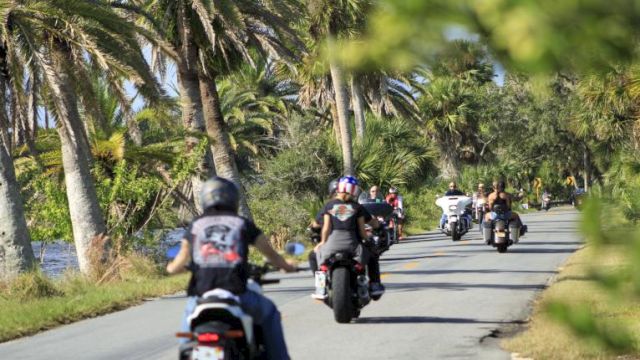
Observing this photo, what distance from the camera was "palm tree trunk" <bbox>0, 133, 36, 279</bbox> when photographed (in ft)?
58.9

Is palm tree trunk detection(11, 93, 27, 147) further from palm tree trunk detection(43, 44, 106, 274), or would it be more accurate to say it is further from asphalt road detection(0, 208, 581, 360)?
asphalt road detection(0, 208, 581, 360)

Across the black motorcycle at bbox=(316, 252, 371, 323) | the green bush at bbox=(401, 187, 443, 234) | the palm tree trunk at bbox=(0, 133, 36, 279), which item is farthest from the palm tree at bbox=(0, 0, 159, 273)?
the green bush at bbox=(401, 187, 443, 234)

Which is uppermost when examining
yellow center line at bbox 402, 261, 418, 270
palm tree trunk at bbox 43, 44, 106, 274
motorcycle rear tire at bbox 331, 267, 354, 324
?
palm tree trunk at bbox 43, 44, 106, 274

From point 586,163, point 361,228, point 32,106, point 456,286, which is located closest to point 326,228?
point 361,228

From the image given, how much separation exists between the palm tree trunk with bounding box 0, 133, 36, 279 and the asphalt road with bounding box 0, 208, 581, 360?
3.16m

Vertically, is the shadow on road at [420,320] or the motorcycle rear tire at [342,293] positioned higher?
the motorcycle rear tire at [342,293]

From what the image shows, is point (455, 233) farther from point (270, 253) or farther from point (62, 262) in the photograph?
point (270, 253)

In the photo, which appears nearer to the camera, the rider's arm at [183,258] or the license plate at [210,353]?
the license plate at [210,353]

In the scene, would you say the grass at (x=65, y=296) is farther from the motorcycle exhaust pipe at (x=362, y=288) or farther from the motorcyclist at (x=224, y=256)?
the motorcyclist at (x=224, y=256)

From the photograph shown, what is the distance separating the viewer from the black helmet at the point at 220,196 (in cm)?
669

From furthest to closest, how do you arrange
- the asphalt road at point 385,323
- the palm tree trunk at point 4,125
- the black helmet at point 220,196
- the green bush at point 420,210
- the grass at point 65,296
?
the green bush at point 420,210, the palm tree trunk at point 4,125, the grass at point 65,296, the asphalt road at point 385,323, the black helmet at point 220,196

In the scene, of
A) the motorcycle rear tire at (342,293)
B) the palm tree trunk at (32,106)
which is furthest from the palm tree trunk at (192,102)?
the motorcycle rear tire at (342,293)

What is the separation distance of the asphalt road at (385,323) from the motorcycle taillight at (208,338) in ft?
13.8

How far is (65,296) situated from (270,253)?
33.7ft
